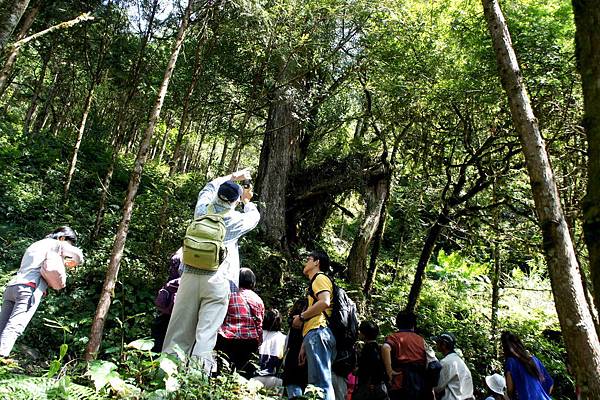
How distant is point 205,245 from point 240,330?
1.14 metres

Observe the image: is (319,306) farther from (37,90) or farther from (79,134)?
(37,90)

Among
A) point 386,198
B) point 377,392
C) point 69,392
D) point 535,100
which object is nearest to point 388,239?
point 386,198

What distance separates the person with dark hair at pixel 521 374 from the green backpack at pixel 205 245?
331 centimetres

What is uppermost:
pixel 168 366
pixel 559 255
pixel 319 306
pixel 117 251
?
pixel 559 255

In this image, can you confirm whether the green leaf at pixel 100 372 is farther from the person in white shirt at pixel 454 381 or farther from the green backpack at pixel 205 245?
the person in white shirt at pixel 454 381

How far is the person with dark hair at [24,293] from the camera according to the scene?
4590 millimetres

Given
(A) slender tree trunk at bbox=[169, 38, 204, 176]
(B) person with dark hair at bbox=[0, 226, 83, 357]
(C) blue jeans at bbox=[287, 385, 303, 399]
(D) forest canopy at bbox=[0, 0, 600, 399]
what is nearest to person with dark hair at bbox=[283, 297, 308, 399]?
(C) blue jeans at bbox=[287, 385, 303, 399]

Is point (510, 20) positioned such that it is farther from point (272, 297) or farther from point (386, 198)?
point (272, 297)

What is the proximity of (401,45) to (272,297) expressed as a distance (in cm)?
613

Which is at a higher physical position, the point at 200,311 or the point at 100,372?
the point at 200,311

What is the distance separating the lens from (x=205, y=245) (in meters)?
3.99

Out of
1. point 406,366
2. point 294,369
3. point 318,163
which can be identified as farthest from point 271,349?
point 318,163

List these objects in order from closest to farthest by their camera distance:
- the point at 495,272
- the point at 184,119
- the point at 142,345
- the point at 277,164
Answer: the point at 142,345 → the point at 184,119 → the point at 495,272 → the point at 277,164

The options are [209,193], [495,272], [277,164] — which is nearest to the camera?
[209,193]
